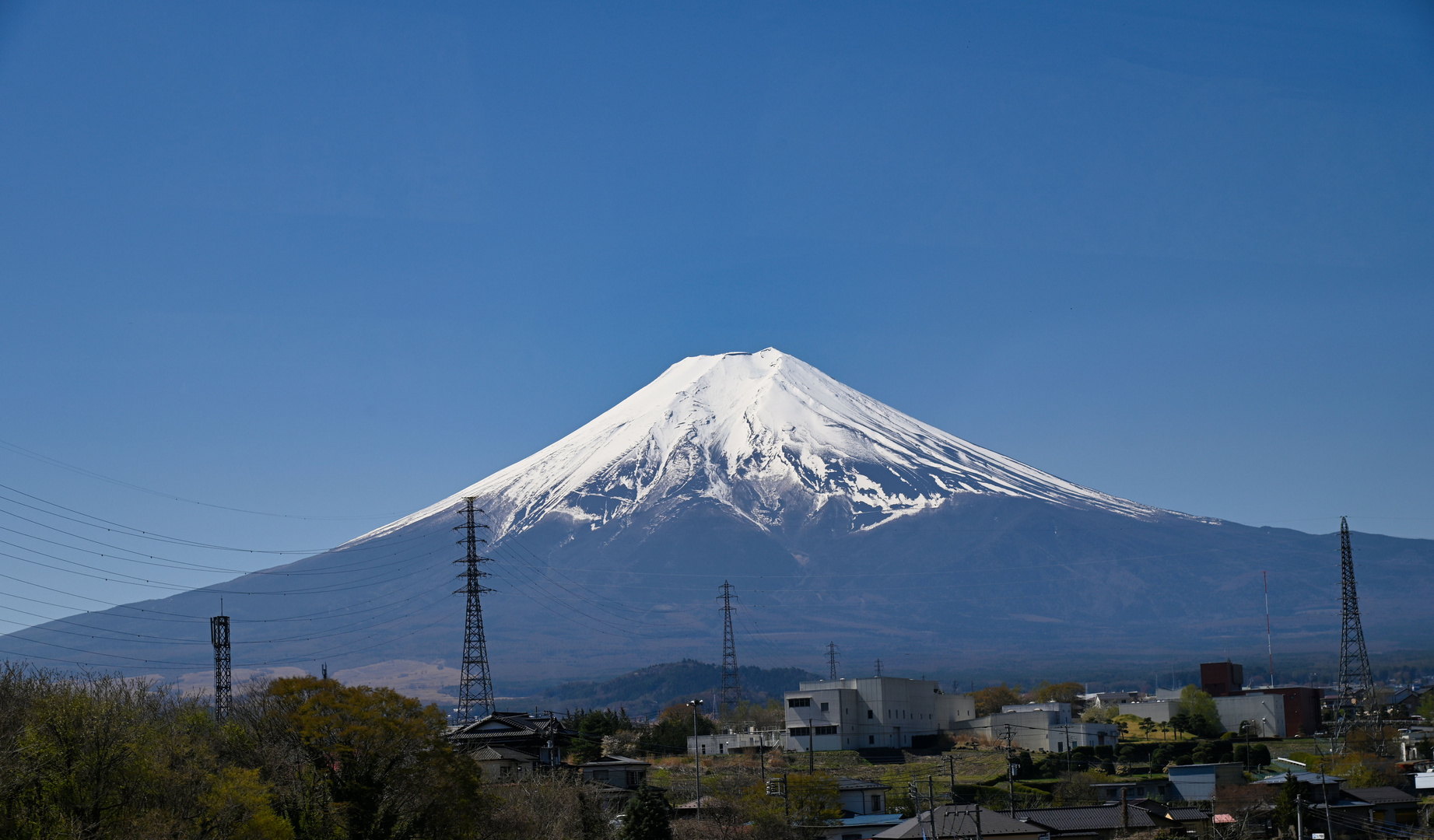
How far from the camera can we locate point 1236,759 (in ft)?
244

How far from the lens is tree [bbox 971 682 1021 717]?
11825 centimetres

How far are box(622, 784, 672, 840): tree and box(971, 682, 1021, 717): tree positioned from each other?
67126mm

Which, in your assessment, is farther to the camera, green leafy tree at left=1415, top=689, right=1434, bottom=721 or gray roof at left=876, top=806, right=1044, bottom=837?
green leafy tree at left=1415, top=689, right=1434, bottom=721

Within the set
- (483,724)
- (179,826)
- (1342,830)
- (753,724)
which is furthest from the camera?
(753,724)

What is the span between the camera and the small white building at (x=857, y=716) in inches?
3659

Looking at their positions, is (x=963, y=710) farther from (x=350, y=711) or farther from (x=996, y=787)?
(x=350, y=711)

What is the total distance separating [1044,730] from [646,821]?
4541cm

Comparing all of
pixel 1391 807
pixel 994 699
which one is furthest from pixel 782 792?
pixel 994 699

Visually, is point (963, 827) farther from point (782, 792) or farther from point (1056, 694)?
point (1056, 694)

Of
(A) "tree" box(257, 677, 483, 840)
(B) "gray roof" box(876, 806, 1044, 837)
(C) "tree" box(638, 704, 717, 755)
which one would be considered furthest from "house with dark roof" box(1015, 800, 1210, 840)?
(C) "tree" box(638, 704, 717, 755)

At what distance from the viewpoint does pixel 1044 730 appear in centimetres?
8875

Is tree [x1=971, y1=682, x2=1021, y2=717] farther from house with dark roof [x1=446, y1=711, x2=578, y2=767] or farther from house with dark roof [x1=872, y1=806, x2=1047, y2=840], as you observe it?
house with dark roof [x1=872, y1=806, x2=1047, y2=840]

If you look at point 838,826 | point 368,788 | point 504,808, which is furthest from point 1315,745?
point 368,788

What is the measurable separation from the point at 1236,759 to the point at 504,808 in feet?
141
